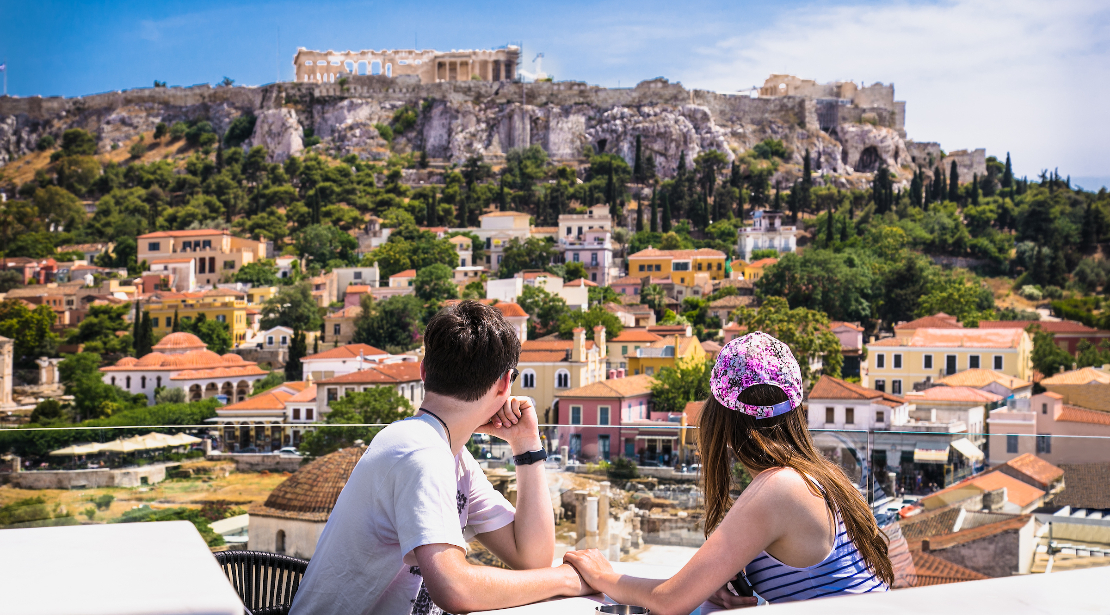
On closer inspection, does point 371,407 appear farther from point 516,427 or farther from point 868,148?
point 868,148

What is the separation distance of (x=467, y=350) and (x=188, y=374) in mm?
27605

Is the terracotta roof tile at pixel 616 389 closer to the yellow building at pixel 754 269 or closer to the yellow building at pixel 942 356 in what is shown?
the yellow building at pixel 942 356

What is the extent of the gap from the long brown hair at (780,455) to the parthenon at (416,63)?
5653 centimetres

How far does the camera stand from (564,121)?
5206 cm

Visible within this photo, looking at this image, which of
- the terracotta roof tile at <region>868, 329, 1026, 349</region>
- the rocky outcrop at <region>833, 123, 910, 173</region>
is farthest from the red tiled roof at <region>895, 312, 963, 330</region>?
the rocky outcrop at <region>833, 123, 910, 173</region>

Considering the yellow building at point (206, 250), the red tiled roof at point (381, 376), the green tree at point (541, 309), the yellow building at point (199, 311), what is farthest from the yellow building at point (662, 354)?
the yellow building at point (206, 250)

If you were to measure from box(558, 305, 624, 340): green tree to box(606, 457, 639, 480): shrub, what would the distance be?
82.4ft

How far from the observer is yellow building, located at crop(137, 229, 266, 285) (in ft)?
126

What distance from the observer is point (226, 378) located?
2770cm

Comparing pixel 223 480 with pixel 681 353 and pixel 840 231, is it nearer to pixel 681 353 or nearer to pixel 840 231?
pixel 681 353

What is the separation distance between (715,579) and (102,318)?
34989 millimetres

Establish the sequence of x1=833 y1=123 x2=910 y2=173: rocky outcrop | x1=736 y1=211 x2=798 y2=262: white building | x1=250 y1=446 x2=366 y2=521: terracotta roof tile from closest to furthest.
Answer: x1=250 y1=446 x2=366 y2=521: terracotta roof tile, x1=736 y1=211 x2=798 y2=262: white building, x1=833 y1=123 x2=910 y2=173: rocky outcrop

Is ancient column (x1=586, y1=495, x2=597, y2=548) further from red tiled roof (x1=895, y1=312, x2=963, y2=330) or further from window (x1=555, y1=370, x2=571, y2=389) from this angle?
red tiled roof (x1=895, y1=312, x2=963, y2=330)

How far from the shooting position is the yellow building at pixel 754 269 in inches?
1437
